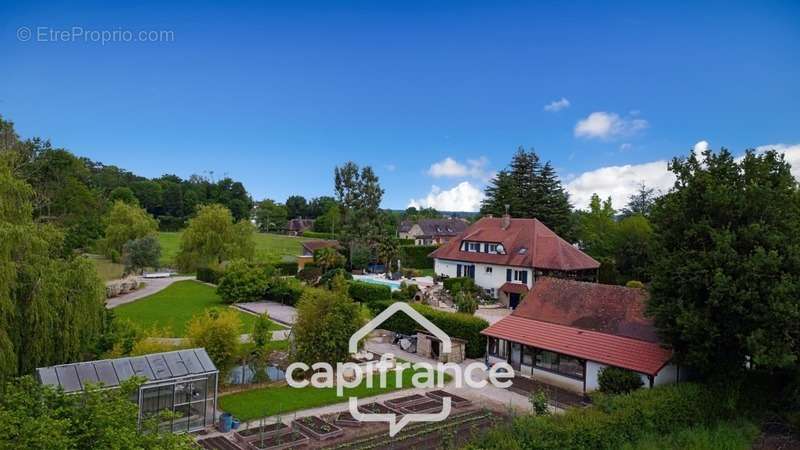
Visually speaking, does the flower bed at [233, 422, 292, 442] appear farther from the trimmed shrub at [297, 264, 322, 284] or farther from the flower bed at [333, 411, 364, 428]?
the trimmed shrub at [297, 264, 322, 284]

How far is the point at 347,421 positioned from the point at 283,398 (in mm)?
3253

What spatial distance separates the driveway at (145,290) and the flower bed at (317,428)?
23291 mm

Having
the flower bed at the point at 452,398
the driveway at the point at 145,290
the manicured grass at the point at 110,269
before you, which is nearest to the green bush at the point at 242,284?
the driveway at the point at 145,290

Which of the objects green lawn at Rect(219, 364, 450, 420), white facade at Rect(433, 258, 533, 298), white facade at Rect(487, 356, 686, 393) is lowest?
green lawn at Rect(219, 364, 450, 420)

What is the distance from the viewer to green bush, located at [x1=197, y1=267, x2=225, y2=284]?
145 feet

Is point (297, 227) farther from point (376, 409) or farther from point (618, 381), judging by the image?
point (618, 381)

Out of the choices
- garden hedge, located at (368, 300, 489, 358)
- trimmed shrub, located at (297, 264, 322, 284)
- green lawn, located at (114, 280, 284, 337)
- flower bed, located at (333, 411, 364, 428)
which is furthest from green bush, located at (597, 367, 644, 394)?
trimmed shrub, located at (297, 264, 322, 284)

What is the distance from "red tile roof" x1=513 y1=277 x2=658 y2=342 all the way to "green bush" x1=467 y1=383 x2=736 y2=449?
10.9 feet

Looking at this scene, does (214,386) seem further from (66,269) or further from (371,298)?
(371,298)

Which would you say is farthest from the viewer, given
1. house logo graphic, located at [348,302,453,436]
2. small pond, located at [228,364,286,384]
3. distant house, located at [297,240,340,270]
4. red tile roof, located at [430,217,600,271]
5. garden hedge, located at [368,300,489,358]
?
distant house, located at [297,240,340,270]

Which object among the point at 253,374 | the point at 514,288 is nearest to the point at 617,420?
the point at 253,374

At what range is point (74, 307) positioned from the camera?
14.9 meters

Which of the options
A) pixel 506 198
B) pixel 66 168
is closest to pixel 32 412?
pixel 66 168

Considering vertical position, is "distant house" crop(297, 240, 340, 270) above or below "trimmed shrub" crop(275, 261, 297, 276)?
above
